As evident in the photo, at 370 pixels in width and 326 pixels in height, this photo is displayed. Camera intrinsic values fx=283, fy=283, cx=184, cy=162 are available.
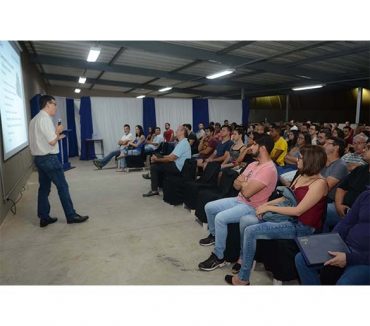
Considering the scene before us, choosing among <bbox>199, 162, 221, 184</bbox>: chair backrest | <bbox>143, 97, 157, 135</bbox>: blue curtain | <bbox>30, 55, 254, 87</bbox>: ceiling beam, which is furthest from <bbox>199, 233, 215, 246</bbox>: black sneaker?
<bbox>143, 97, 157, 135</bbox>: blue curtain

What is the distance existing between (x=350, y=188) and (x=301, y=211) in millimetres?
732

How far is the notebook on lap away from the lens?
1671mm

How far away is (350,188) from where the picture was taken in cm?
232

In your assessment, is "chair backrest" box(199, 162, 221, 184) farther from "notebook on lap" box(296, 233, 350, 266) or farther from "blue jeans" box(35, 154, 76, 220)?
"notebook on lap" box(296, 233, 350, 266)

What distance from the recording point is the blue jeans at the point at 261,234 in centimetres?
202

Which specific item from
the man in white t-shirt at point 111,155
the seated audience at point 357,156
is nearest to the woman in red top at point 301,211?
the seated audience at point 357,156

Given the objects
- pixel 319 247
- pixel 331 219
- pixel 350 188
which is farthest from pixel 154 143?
pixel 319 247

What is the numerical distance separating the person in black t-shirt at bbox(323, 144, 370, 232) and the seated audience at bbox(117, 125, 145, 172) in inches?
209

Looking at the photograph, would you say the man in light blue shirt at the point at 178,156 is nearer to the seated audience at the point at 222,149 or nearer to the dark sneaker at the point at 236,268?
the seated audience at the point at 222,149

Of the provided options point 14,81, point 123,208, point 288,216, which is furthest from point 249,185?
point 14,81

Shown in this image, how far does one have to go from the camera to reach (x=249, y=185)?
234 centimetres

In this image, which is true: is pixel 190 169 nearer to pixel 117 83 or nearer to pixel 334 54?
Answer: pixel 334 54

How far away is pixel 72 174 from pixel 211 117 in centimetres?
578

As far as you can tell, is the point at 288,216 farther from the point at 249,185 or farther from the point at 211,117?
the point at 211,117
